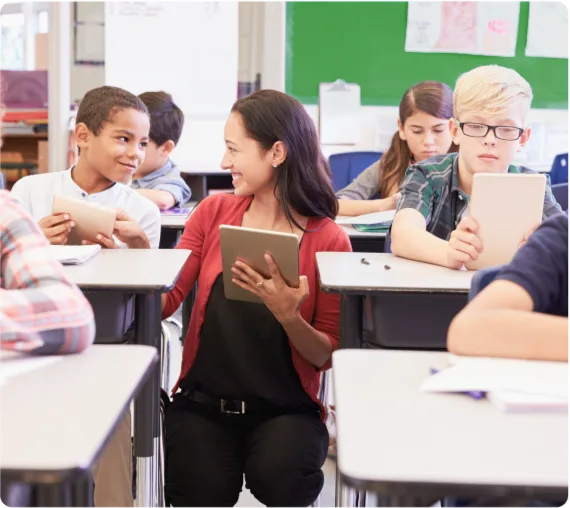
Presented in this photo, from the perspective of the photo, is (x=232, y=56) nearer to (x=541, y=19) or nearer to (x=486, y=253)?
(x=541, y=19)

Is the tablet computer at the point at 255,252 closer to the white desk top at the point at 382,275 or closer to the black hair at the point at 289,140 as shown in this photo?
the white desk top at the point at 382,275

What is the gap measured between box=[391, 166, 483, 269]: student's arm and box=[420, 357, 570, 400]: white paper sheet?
0.73m

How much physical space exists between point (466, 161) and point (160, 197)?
4.97ft

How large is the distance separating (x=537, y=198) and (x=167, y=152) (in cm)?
213

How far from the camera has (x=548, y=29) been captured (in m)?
4.68

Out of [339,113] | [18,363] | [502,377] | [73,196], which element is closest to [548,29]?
[339,113]

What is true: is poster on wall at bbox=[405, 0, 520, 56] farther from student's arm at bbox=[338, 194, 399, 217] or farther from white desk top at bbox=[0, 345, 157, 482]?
white desk top at bbox=[0, 345, 157, 482]

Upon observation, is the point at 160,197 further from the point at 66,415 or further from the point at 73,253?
the point at 66,415

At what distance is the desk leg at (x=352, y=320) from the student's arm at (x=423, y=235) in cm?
26

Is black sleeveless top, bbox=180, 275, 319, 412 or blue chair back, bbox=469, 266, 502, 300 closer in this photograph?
blue chair back, bbox=469, 266, 502, 300

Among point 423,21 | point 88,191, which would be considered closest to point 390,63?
point 423,21

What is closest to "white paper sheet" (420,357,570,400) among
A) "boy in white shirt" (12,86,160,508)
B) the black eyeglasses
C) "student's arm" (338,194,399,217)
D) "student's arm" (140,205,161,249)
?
the black eyeglasses

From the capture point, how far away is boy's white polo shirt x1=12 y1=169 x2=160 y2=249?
2.41 m

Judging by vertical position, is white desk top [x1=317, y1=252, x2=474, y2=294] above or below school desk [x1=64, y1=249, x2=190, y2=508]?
above
